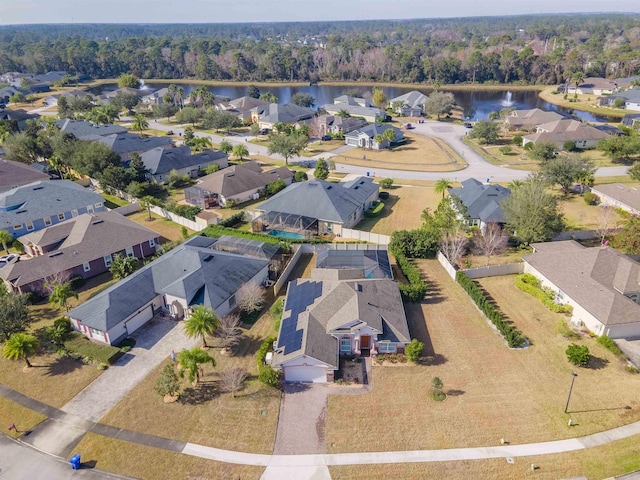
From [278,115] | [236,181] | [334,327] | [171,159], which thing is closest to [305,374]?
[334,327]

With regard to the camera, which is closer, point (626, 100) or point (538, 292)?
point (538, 292)

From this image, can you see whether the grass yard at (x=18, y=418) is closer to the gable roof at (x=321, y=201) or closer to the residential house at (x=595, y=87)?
the gable roof at (x=321, y=201)

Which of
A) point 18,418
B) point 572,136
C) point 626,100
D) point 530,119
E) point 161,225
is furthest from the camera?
point 626,100

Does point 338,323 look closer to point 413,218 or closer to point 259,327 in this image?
point 259,327

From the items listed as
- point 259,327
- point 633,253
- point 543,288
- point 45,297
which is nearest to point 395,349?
point 259,327

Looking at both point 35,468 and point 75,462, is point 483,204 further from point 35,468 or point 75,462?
point 35,468

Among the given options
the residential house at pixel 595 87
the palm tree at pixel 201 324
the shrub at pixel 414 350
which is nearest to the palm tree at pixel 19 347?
the palm tree at pixel 201 324
